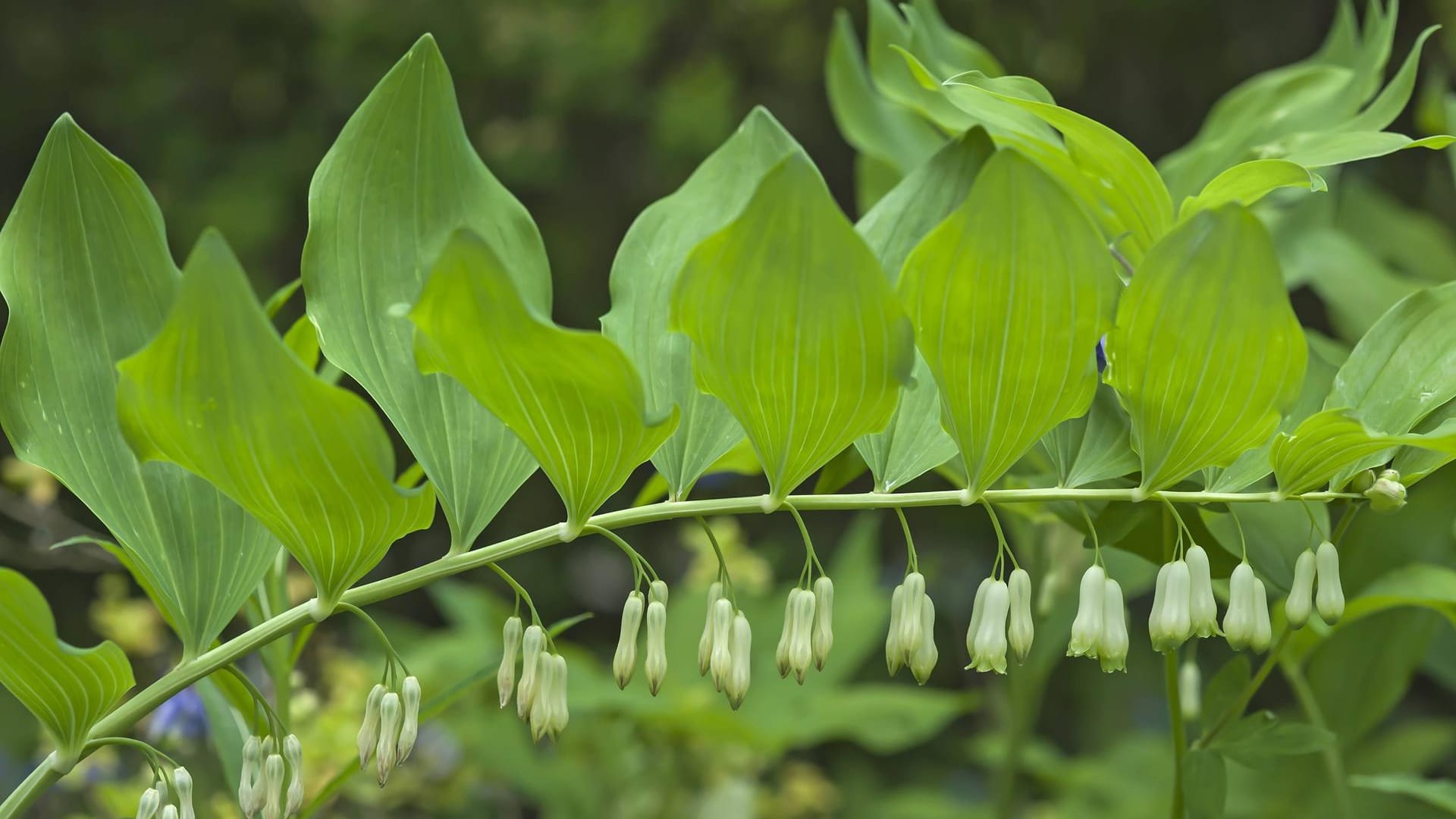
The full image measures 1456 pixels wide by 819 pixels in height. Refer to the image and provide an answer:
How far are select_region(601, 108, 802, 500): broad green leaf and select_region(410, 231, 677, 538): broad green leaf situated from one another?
5cm

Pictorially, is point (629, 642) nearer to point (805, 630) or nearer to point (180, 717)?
point (805, 630)

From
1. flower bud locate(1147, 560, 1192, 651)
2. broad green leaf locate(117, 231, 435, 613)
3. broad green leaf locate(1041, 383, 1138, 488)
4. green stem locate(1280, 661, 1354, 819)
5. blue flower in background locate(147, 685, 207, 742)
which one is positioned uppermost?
broad green leaf locate(117, 231, 435, 613)

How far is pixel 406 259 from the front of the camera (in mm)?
626

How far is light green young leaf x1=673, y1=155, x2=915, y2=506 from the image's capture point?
0.49 m

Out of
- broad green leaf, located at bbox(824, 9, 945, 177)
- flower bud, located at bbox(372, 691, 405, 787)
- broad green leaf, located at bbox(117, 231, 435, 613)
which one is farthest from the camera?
broad green leaf, located at bbox(824, 9, 945, 177)

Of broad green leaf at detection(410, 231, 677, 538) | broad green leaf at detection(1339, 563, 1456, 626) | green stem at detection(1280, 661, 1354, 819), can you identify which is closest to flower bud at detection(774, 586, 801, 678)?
broad green leaf at detection(410, 231, 677, 538)

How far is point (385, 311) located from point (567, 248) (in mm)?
1627

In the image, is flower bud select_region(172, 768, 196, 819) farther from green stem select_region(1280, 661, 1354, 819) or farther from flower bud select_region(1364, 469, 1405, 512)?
green stem select_region(1280, 661, 1354, 819)

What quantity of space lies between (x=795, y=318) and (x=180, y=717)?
0.73 metres

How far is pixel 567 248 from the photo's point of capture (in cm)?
221

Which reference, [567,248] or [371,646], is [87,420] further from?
[567,248]

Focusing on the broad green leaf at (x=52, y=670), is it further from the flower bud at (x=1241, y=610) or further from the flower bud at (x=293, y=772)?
the flower bud at (x=1241, y=610)

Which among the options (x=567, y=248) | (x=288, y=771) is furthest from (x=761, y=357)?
(x=567, y=248)

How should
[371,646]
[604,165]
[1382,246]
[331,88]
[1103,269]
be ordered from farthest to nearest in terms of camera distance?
A: [604,165]
[331,88]
[371,646]
[1382,246]
[1103,269]
